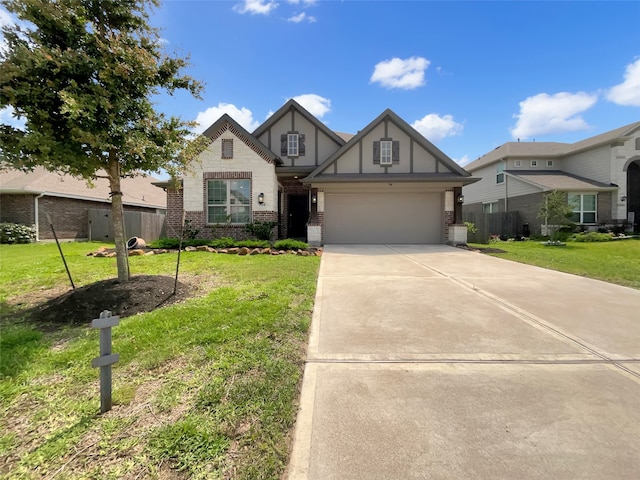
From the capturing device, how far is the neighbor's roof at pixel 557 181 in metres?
19.9

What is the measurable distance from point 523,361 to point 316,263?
21.0ft

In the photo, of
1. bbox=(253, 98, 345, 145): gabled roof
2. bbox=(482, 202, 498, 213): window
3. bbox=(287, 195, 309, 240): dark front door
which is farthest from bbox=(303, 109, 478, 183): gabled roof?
bbox=(482, 202, 498, 213): window

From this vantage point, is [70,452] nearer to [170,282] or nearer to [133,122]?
[170,282]

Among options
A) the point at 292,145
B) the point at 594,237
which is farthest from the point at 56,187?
the point at 594,237

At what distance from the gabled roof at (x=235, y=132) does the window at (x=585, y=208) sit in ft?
67.3

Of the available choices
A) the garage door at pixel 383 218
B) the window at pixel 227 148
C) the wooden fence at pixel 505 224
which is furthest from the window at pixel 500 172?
the window at pixel 227 148

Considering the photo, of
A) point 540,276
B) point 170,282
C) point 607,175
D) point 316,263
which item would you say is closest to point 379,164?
point 316,263

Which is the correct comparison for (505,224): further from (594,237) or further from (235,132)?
(235,132)

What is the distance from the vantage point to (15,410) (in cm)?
249

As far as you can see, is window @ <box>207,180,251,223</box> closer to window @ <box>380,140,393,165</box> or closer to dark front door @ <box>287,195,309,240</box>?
dark front door @ <box>287,195,309,240</box>

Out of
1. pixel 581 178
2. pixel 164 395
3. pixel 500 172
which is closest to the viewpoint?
pixel 164 395

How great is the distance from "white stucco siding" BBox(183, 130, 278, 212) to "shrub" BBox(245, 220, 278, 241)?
717 mm

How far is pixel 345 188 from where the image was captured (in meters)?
14.3

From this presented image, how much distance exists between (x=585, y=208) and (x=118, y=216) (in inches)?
1027
